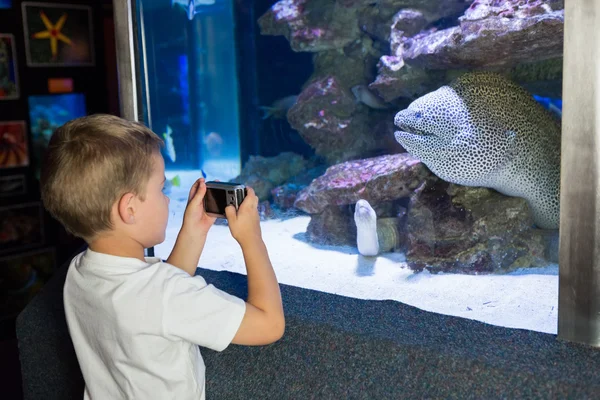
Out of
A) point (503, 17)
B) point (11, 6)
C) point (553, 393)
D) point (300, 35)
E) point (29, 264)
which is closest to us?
point (553, 393)

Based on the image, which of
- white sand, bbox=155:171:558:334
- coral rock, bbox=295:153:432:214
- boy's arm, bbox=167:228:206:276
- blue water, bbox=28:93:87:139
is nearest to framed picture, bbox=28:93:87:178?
blue water, bbox=28:93:87:139

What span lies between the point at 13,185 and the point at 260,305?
2725mm

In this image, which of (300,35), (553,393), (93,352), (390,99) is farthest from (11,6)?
(553,393)

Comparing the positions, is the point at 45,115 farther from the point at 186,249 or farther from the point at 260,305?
the point at 260,305

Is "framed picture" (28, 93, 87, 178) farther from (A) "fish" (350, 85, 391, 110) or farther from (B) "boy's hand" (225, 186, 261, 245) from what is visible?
(B) "boy's hand" (225, 186, 261, 245)

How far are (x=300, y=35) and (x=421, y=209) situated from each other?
0.62m

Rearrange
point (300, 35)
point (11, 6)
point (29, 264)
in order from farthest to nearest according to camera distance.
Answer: point (29, 264) < point (11, 6) < point (300, 35)

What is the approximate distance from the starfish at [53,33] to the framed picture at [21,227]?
88cm

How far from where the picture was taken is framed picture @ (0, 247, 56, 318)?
328 cm

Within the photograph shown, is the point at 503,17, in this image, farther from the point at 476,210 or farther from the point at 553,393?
the point at 553,393

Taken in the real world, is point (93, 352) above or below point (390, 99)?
below

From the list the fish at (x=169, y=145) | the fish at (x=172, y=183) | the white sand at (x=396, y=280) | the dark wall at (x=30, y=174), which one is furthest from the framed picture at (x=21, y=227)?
the white sand at (x=396, y=280)

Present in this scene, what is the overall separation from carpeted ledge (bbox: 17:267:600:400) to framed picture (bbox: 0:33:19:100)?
2.41 metres

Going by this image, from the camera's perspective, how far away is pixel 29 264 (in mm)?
3363
